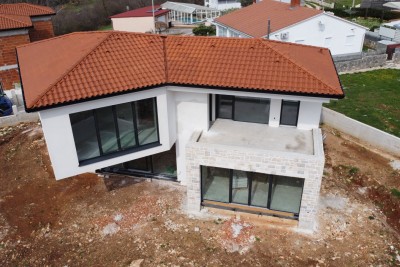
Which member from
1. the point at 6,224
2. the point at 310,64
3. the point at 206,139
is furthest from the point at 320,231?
the point at 6,224

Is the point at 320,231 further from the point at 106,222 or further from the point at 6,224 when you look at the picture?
the point at 6,224

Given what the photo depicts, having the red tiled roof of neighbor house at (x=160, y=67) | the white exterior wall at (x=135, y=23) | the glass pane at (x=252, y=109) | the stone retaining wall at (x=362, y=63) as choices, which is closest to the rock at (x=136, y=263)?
the red tiled roof of neighbor house at (x=160, y=67)

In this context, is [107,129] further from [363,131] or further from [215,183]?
[363,131]

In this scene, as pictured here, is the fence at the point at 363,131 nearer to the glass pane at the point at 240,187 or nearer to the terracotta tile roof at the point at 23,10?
the glass pane at the point at 240,187

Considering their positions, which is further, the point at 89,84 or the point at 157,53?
the point at 157,53

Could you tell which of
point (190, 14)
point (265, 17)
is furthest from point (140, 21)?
point (265, 17)
